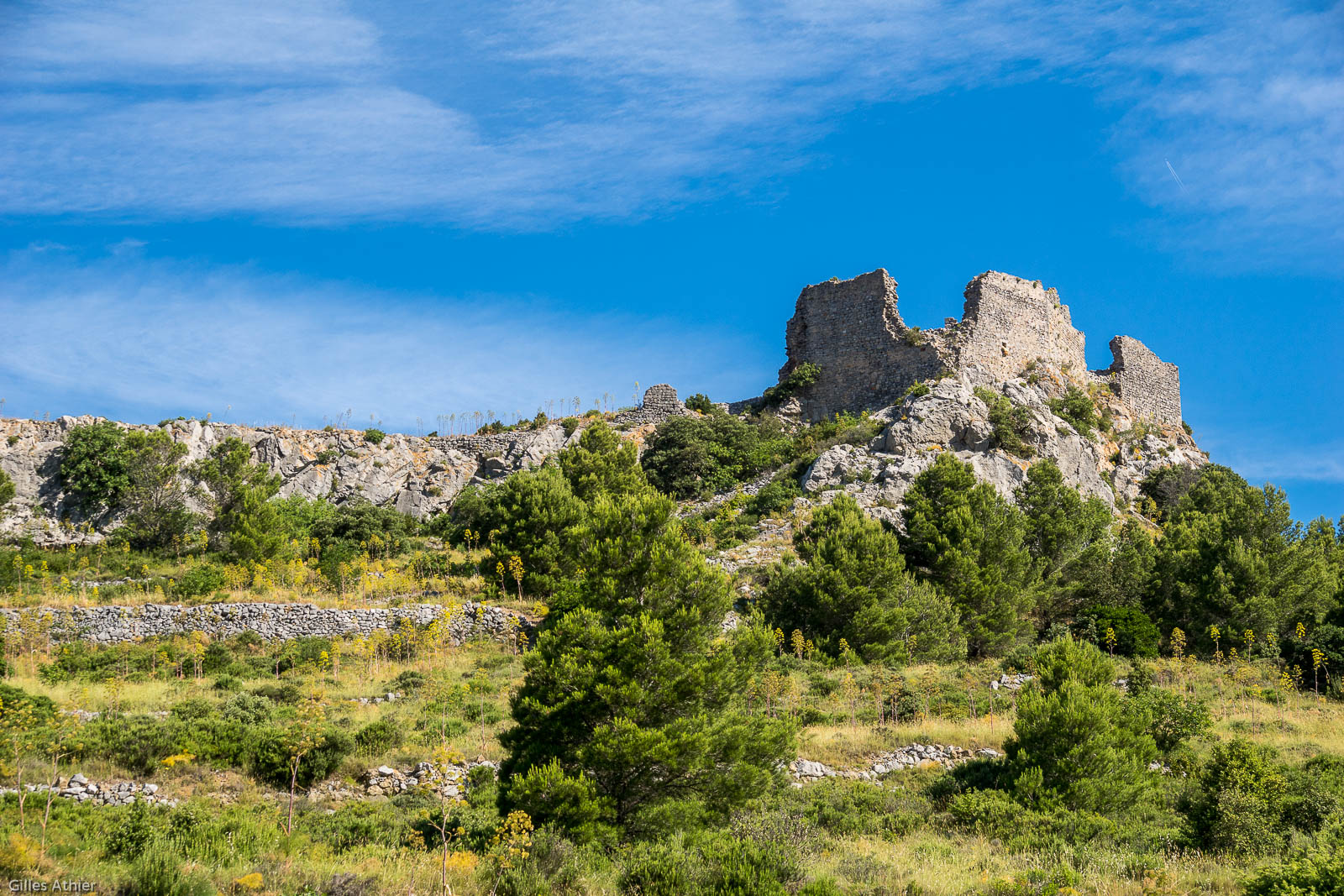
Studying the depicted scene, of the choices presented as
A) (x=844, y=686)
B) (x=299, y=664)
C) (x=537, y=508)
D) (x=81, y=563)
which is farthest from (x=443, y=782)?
(x=81, y=563)

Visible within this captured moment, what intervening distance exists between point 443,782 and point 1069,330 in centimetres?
4552

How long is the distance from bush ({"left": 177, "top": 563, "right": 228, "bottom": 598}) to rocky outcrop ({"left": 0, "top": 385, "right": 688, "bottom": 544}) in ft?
44.2

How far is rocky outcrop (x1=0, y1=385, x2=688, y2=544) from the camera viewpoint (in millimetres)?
39312

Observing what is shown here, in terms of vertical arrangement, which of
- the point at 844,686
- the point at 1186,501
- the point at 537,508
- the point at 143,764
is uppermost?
the point at 1186,501

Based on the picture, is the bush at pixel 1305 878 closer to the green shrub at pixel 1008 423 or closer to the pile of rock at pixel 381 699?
the pile of rock at pixel 381 699

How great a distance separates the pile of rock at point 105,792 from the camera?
13.5 m

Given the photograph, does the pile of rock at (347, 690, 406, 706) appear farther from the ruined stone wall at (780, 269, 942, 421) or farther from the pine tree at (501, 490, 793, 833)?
the ruined stone wall at (780, 269, 942, 421)

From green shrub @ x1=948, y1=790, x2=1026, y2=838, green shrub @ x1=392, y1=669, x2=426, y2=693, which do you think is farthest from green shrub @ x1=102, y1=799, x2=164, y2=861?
green shrub @ x1=948, y1=790, x2=1026, y2=838

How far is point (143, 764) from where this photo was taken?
50.2 ft

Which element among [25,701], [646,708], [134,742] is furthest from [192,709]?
[646,708]

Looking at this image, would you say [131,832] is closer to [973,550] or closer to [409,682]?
[409,682]

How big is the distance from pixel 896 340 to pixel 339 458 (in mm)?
27221

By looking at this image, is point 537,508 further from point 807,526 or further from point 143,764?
point 143,764

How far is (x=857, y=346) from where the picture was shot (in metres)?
46.2
